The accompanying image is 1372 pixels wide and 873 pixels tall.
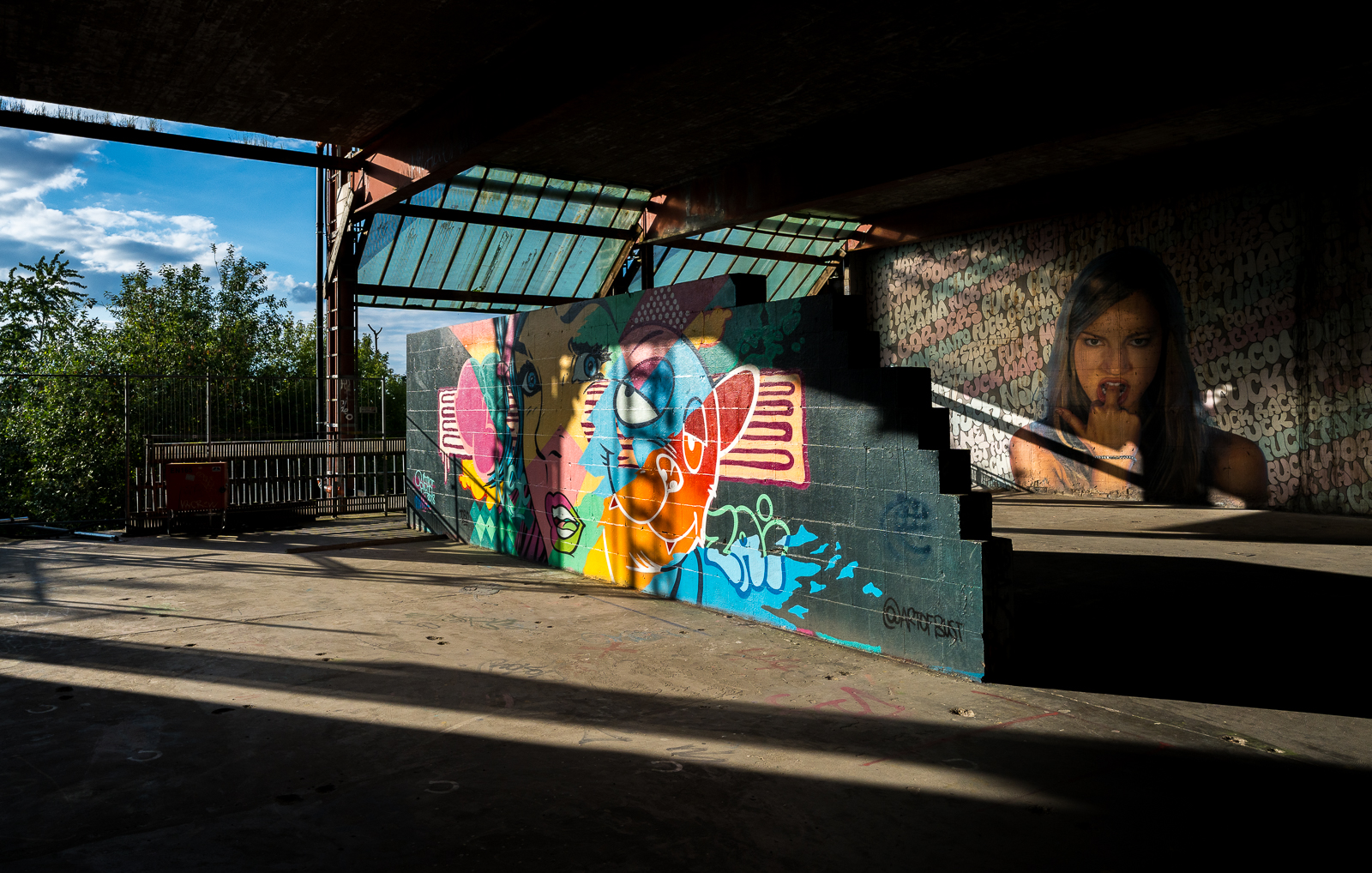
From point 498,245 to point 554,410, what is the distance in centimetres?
967

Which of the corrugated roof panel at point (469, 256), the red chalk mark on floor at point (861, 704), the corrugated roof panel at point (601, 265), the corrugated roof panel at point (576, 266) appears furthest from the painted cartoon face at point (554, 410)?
the corrugated roof panel at point (601, 265)

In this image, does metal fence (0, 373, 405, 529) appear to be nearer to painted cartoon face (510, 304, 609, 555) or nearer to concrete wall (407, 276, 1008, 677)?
concrete wall (407, 276, 1008, 677)

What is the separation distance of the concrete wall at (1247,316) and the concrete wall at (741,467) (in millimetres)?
11171

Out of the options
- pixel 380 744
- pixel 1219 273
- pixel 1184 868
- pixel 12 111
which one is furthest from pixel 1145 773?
pixel 12 111

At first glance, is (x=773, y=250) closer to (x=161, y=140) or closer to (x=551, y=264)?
(x=551, y=264)

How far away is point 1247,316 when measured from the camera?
1409 centimetres

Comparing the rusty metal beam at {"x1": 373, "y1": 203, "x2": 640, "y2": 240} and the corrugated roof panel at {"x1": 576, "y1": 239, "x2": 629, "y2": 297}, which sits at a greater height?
the rusty metal beam at {"x1": 373, "y1": 203, "x2": 640, "y2": 240}

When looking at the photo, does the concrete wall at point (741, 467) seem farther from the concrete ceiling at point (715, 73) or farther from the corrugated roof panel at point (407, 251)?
the corrugated roof panel at point (407, 251)

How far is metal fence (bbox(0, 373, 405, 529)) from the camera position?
44.0 feet

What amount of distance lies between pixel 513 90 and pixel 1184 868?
1048cm

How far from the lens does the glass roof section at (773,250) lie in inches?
774

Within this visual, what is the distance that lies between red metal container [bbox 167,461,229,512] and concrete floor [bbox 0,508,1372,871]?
5.99 m

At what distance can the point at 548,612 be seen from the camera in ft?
23.9

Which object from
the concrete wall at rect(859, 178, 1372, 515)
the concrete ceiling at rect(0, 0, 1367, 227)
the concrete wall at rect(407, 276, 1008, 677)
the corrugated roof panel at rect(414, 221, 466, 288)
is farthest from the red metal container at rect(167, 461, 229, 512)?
the concrete wall at rect(859, 178, 1372, 515)
